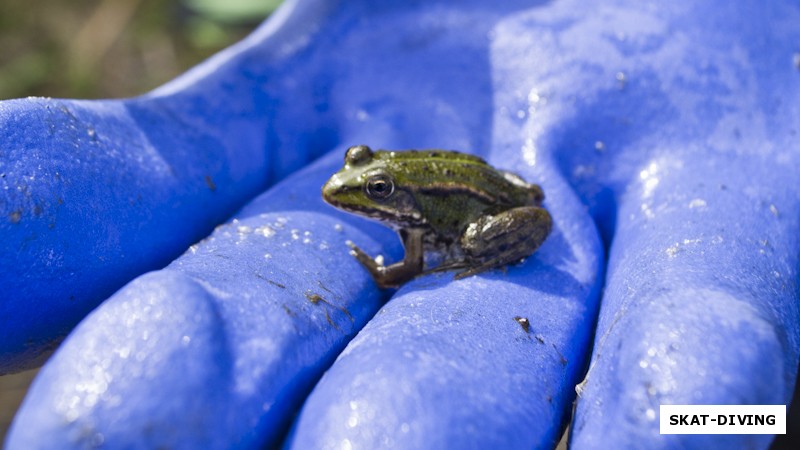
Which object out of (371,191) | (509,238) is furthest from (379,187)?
(509,238)

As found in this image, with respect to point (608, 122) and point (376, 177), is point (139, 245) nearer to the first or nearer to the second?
point (376, 177)

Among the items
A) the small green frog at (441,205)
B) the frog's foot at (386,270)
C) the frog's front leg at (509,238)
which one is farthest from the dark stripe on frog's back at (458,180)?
the frog's foot at (386,270)

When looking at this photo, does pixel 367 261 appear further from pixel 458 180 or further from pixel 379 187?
pixel 458 180

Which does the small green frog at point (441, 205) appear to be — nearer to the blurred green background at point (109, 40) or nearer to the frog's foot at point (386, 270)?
the frog's foot at point (386, 270)

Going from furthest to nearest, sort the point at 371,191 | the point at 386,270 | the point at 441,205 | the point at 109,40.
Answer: the point at 109,40 < the point at 441,205 < the point at 371,191 < the point at 386,270

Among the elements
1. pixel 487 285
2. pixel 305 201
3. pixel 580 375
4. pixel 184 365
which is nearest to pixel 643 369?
pixel 580 375

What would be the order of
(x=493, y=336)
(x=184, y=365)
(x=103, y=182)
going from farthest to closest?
1. (x=103, y=182)
2. (x=493, y=336)
3. (x=184, y=365)

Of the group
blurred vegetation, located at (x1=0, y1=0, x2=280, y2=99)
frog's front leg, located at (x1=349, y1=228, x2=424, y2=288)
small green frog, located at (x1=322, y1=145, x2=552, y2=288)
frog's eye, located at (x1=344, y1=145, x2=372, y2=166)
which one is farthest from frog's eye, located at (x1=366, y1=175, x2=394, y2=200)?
blurred vegetation, located at (x1=0, y1=0, x2=280, y2=99)
